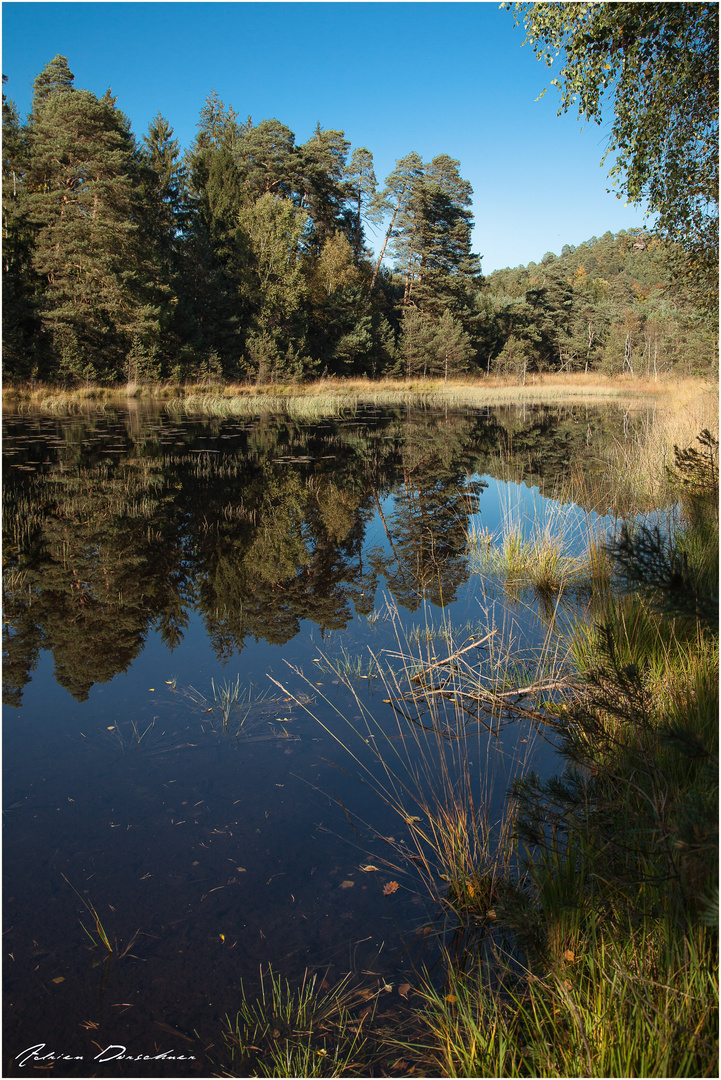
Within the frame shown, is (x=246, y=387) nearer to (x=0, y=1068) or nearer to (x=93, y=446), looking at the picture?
(x=93, y=446)

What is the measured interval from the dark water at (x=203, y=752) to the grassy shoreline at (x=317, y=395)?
1453 cm

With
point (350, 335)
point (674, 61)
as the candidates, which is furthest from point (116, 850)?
point (350, 335)

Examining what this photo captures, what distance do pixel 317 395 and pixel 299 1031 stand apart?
29.6m

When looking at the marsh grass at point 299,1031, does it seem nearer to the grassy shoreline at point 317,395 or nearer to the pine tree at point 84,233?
the grassy shoreline at point 317,395

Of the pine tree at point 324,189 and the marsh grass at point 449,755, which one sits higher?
the pine tree at point 324,189

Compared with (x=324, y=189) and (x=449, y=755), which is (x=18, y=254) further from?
(x=449, y=755)

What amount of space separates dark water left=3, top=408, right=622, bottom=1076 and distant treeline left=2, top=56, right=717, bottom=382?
26.8 feet

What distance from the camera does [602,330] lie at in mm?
49469

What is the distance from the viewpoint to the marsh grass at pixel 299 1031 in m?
1.72

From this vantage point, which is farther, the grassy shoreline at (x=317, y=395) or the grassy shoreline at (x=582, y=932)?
the grassy shoreline at (x=317, y=395)

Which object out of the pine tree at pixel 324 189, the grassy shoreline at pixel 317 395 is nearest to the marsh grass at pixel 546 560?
the grassy shoreline at pixel 317 395

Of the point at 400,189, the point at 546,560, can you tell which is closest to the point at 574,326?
the point at 400,189

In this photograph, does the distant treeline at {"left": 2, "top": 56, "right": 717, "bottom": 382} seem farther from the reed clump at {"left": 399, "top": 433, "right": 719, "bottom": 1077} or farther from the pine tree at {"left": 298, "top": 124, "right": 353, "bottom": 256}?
the reed clump at {"left": 399, "top": 433, "right": 719, "bottom": 1077}

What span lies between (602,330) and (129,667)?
5223 centimetres
